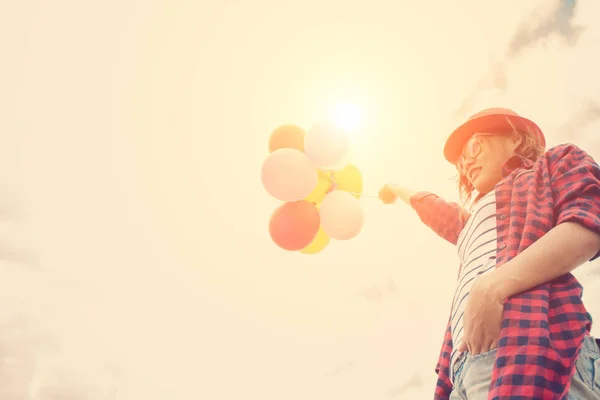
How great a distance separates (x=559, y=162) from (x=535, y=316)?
56cm

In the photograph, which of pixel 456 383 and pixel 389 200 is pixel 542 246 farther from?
pixel 389 200

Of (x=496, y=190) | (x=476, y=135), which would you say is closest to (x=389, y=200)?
(x=476, y=135)

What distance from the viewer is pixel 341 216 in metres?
2.64

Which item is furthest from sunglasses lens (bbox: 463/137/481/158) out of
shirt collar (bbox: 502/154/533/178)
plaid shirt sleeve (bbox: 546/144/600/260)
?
plaid shirt sleeve (bbox: 546/144/600/260)

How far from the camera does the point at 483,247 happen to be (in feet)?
4.61

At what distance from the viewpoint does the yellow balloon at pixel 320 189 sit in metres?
2.82

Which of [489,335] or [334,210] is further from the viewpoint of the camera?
[334,210]

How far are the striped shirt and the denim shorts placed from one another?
0.37ft

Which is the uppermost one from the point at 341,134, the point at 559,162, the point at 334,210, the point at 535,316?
the point at 341,134

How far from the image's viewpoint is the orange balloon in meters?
2.80

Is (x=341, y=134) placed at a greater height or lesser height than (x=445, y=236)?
greater

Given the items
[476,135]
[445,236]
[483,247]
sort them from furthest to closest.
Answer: [445,236], [476,135], [483,247]

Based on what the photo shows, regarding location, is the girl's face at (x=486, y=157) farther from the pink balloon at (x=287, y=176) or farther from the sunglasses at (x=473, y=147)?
the pink balloon at (x=287, y=176)

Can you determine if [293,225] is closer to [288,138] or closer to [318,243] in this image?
[318,243]
